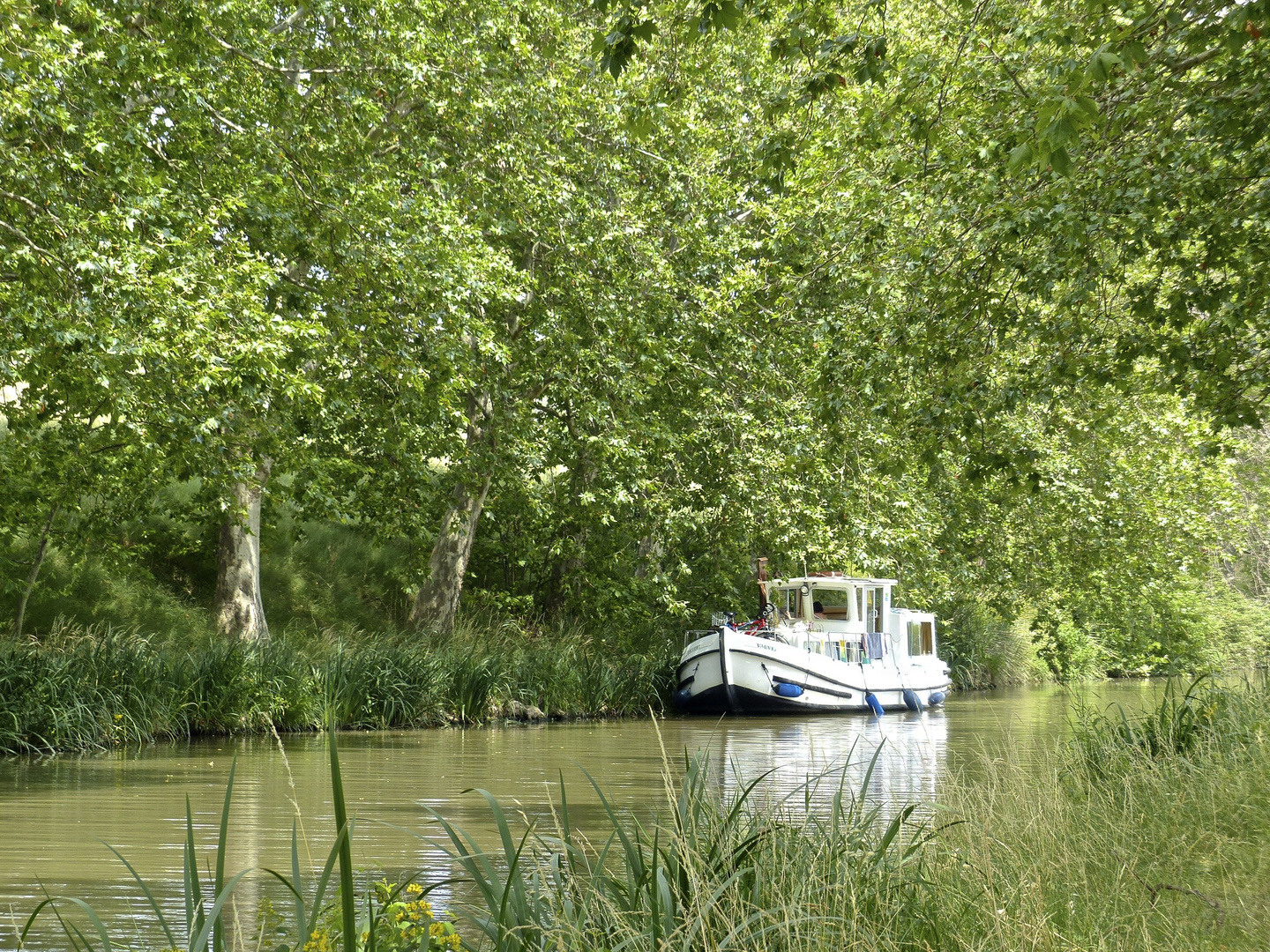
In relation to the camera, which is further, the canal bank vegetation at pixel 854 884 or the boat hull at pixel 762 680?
the boat hull at pixel 762 680

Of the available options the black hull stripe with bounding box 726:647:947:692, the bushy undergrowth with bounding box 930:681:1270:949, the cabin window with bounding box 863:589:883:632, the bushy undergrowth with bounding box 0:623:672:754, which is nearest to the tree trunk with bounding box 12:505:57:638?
the bushy undergrowth with bounding box 0:623:672:754

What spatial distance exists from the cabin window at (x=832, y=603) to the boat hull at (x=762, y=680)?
4.86ft

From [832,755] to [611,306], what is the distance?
26.8ft

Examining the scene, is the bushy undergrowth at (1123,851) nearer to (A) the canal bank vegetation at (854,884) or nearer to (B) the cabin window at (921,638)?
(A) the canal bank vegetation at (854,884)

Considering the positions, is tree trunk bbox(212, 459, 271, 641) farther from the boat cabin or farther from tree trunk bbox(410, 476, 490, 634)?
the boat cabin

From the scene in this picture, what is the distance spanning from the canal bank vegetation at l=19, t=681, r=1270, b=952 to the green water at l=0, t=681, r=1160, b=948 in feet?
1.09

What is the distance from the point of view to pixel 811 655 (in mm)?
25656

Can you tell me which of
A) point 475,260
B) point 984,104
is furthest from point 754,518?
point 984,104

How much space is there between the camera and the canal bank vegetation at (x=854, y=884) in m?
3.96

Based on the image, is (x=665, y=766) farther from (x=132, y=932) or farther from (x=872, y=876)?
(x=132, y=932)

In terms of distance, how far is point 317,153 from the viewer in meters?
16.0

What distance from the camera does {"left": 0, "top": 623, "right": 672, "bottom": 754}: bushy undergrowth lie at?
48.6 ft

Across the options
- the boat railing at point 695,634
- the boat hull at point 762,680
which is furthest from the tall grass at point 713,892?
the boat railing at point 695,634

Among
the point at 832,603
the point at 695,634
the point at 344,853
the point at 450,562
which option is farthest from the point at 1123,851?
the point at 695,634
